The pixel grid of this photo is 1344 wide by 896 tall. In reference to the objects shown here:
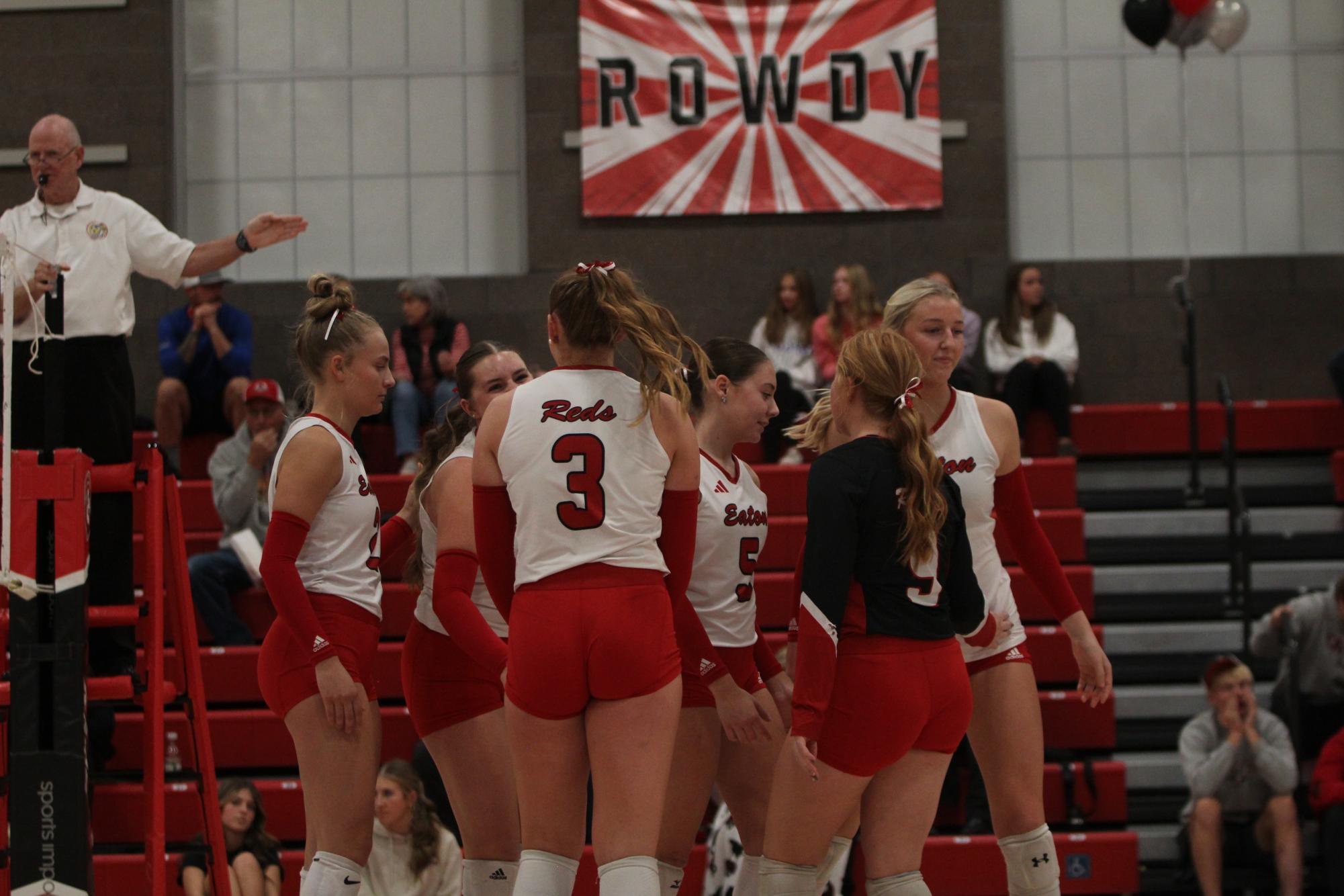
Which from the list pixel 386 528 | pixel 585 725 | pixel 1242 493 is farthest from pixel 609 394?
pixel 1242 493

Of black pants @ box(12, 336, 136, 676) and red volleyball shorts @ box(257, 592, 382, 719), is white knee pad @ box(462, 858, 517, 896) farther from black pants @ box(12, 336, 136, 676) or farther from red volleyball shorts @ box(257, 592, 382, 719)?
black pants @ box(12, 336, 136, 676)

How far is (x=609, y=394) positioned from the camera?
3510 mm

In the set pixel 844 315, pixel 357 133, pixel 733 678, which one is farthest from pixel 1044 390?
pixel 733 678

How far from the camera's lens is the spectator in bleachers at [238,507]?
817 cm

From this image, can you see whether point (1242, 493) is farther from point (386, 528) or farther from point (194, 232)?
point (194, 232)

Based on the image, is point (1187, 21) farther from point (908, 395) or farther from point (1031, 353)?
point (908, 395)

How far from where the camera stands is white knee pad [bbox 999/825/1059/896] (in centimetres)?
430

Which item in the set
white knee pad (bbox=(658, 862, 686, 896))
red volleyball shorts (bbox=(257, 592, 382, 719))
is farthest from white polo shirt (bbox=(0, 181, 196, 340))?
white knee pad (bbox=(658, 862, 686, 896))

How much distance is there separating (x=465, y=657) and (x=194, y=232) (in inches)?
310

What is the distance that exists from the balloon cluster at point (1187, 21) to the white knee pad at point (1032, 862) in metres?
7.16

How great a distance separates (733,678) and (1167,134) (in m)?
8.32

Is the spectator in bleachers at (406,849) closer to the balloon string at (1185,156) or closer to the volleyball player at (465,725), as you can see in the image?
the volleyball player at (465,725)

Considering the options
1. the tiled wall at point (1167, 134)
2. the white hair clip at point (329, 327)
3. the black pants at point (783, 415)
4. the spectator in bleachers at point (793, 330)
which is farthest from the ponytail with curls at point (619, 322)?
the tiled wall at point (1167, 134)

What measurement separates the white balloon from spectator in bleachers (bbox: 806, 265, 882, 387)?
9.10 feet
